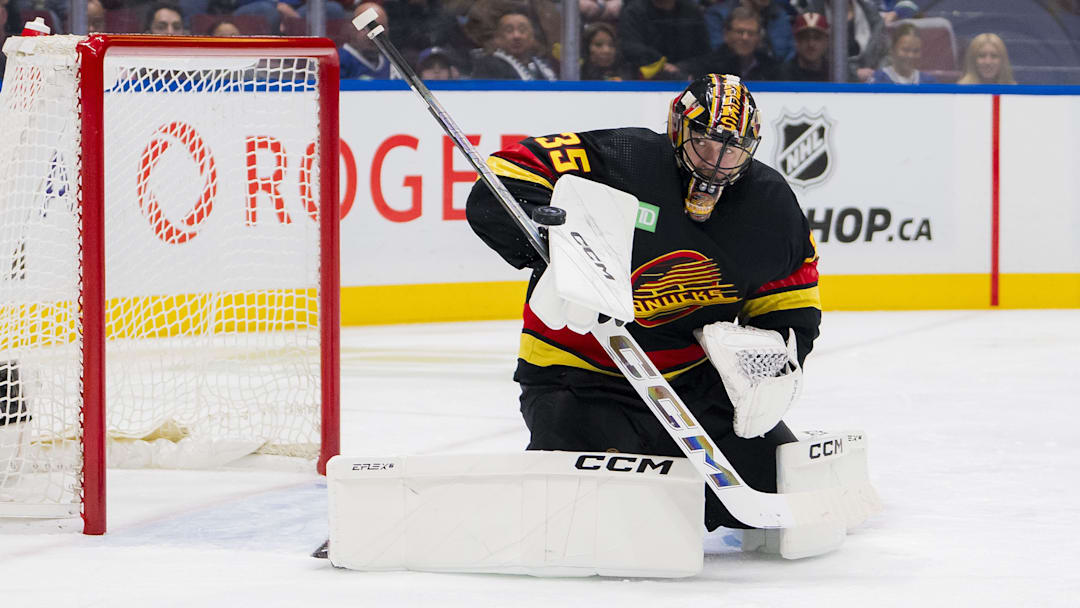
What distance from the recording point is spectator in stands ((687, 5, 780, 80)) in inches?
235

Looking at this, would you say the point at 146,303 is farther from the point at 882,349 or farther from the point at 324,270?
the point at 882,349

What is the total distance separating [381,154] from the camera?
17.4ft

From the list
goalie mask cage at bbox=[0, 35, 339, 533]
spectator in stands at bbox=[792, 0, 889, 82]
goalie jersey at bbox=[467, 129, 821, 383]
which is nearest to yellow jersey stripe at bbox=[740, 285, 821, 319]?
goalie jersey at bbox=[467, 129, 821, 383]

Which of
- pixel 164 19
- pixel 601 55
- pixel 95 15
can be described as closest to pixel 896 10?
pixel 601 55

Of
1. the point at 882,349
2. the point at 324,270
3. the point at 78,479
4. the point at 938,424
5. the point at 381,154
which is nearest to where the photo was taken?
the point at 78,479

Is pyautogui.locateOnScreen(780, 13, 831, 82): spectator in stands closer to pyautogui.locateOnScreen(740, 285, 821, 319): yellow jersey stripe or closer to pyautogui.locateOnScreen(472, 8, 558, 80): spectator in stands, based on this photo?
pyautogui.locateOnScreen(472, 8, 558, 80): spectator in stands

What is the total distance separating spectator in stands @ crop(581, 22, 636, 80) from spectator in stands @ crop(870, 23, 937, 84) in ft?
3.57

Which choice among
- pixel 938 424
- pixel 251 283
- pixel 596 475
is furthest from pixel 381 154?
pixel 596 475

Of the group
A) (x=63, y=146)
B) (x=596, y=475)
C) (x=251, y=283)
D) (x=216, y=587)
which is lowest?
(x=216, y=587)

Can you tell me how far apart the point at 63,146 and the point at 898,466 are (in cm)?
173

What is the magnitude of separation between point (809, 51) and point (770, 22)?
20cm

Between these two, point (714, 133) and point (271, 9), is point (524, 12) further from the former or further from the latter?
point (714, 133)

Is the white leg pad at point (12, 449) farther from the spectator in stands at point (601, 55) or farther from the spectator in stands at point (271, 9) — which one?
the spectator in stands at point (601, 55)

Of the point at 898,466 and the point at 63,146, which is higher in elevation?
the point at 63,146
